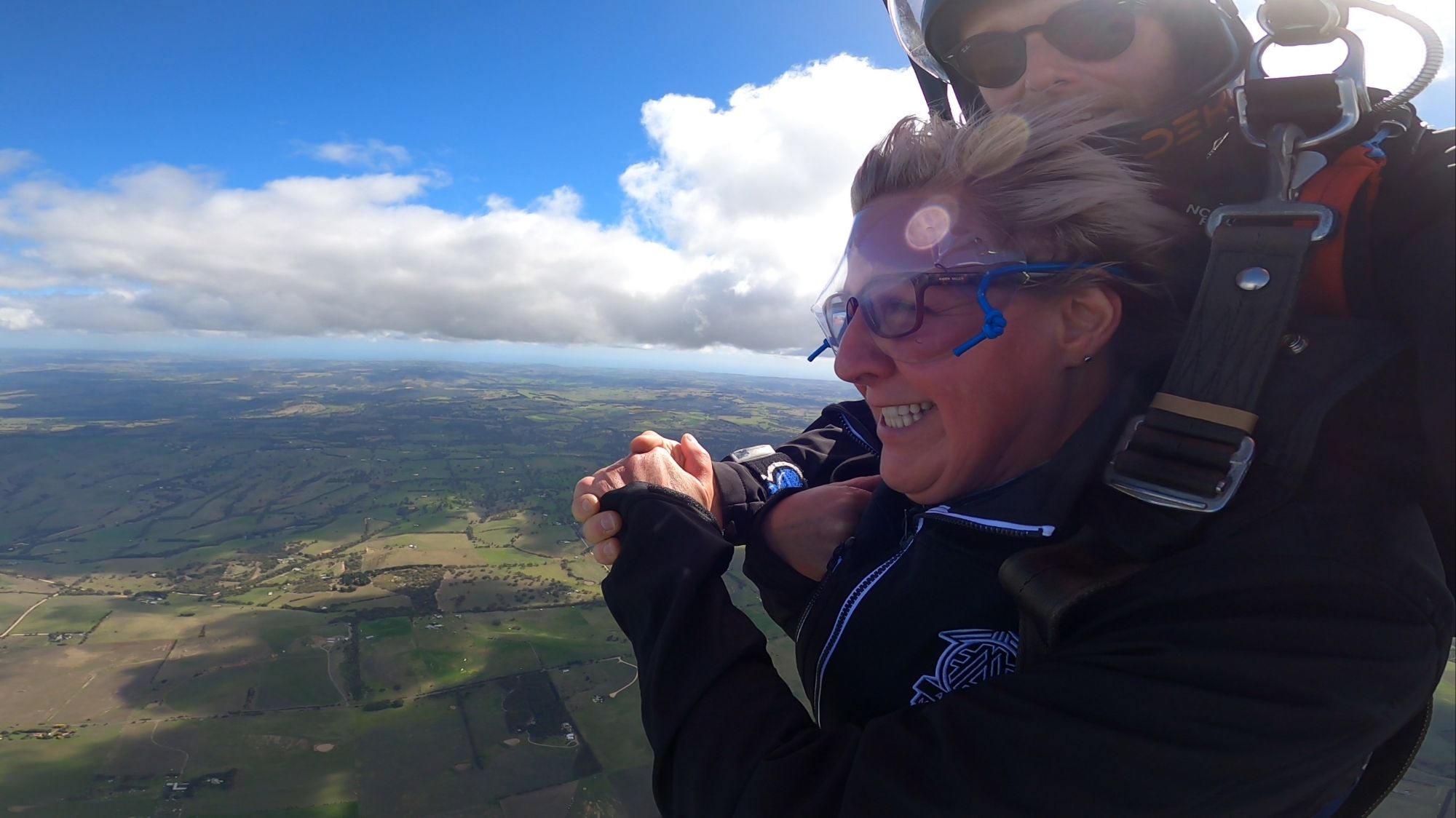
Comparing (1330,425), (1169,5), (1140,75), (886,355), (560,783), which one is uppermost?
(1169,5)

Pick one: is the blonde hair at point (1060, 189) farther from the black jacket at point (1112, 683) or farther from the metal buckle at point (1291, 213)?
the black jacket at point (1112, 683)

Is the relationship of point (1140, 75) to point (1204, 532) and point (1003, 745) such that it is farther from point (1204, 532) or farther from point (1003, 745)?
point (1003, 745)

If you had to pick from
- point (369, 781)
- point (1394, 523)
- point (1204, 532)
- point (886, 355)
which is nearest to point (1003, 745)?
point (1204, 532)

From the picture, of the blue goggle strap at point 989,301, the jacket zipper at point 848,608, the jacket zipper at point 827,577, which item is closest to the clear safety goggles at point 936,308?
the blue goggle strap at point 989,301

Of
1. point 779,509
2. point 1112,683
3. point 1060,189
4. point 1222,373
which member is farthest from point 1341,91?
point 779,509

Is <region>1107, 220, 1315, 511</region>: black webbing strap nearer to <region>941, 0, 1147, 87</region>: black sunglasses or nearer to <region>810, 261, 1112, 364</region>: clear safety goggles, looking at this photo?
<region>810, 261, 1112, 364</region>: clear safety goggles

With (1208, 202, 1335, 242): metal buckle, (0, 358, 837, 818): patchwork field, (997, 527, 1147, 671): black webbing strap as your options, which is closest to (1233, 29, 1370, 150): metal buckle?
(1208, 202, 1335, 242): metal buckle
